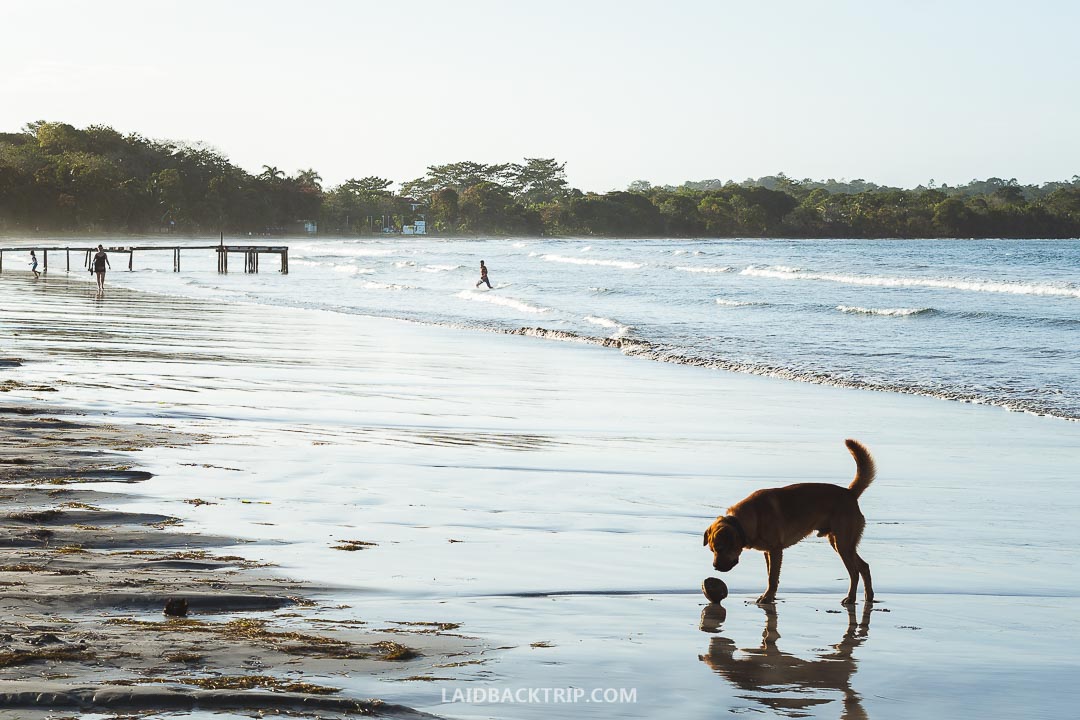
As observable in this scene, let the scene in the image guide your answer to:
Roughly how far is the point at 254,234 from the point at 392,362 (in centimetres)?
16946

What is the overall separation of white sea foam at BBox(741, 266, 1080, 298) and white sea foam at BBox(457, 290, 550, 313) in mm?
18509

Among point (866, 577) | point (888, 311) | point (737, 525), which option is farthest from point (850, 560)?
point (888, 311)

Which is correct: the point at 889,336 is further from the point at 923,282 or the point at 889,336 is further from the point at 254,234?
the point at 254,234

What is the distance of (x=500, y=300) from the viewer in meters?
41.5

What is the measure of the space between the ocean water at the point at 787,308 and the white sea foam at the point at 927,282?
0.10 meters

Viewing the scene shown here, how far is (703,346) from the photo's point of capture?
78.8 feet

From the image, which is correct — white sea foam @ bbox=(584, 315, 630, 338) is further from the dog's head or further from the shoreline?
the dog's head

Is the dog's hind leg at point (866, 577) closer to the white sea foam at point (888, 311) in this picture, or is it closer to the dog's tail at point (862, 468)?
the dog's tail at point (862, 468)

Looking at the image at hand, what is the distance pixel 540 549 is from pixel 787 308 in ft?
104

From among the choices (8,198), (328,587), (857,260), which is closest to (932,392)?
(328,587)

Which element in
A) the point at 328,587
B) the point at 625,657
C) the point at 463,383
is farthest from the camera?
the point at 463,383

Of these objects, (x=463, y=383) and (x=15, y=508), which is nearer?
(x=15, y=508)

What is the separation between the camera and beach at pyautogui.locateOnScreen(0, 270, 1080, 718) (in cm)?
417

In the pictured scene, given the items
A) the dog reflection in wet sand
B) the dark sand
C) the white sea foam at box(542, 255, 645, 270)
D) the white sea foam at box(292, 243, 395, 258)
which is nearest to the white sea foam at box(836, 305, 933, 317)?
the dark sand
